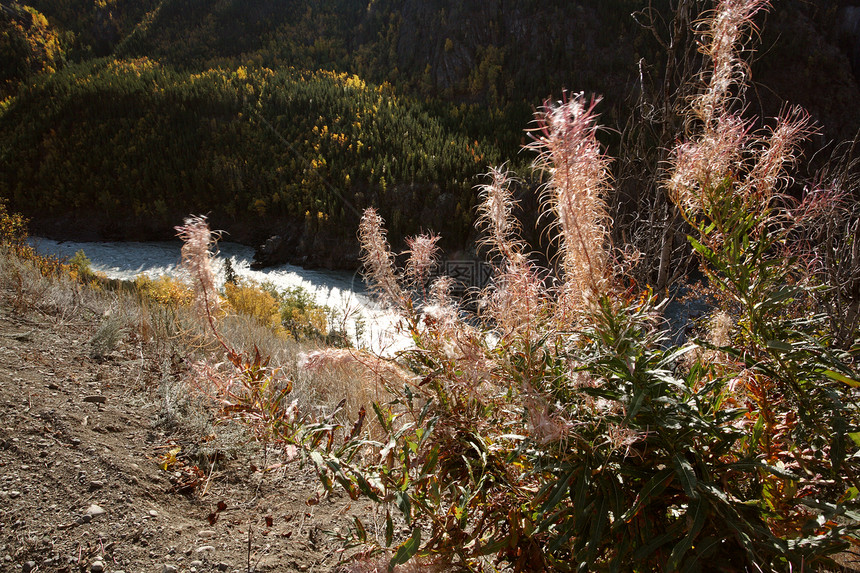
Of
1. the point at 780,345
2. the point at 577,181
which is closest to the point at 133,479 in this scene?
the point at 577,181

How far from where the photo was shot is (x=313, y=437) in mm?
1060

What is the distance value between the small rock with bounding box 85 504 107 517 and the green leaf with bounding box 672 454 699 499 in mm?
1762

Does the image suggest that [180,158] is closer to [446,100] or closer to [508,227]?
[446,100]

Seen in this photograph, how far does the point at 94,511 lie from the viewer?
5.21 feet

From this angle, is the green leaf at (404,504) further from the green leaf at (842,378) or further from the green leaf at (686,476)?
Result: the green leaf at (842,378)

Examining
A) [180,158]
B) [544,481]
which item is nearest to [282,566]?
[544,481]

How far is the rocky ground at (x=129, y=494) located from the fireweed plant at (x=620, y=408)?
0.38m

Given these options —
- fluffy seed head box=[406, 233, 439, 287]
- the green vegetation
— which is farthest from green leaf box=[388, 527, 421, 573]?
the green vegetation

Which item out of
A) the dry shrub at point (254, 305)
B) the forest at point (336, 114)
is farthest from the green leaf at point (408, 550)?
the forest at point (336, 114)

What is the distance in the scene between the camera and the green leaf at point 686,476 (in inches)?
28.4

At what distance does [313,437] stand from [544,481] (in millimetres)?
499

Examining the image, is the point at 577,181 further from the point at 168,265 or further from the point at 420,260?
the point at 168,265

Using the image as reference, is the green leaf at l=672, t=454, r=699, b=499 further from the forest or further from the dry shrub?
the forest

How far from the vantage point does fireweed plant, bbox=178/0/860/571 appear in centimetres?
78
